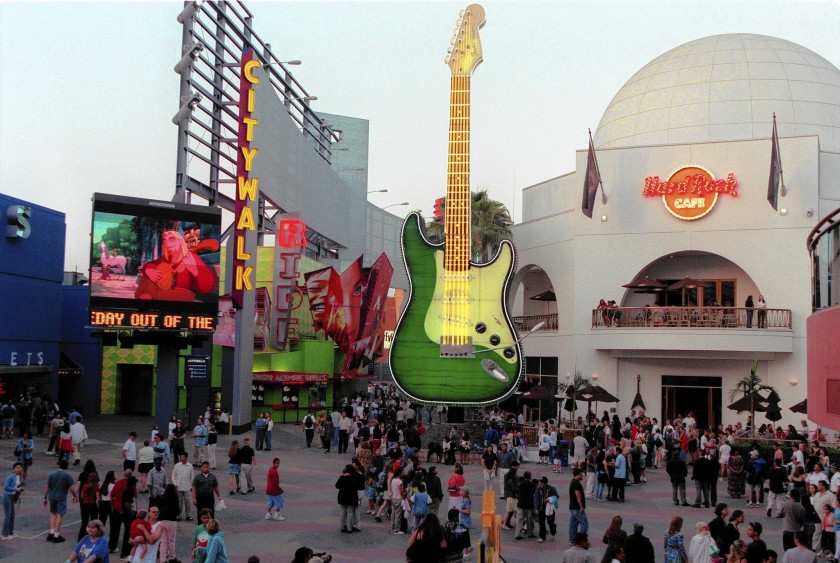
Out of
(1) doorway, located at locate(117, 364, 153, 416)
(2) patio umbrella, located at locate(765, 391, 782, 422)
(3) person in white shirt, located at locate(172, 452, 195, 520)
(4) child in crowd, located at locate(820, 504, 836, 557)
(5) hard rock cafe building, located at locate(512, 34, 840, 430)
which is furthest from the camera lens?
(1) doorway, located at locate(117, 364, 153, 416)

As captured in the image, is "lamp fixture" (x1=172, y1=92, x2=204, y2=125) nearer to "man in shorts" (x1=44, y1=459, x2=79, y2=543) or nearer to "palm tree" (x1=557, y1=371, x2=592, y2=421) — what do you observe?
"palm tree" (x1=557, y1=371, x2=592, y2=421)

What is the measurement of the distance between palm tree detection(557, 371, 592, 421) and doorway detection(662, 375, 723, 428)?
336 centimetres

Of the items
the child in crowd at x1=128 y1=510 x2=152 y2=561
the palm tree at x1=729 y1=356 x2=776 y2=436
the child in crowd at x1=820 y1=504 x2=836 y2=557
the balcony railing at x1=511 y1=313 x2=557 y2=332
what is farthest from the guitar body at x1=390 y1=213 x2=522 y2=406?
the child in crowd at x1=128 y1=510 x2=152 y2=561

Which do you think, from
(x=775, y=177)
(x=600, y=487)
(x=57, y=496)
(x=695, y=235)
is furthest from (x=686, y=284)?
(x=57, y=496)

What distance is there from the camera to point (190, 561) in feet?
46.6

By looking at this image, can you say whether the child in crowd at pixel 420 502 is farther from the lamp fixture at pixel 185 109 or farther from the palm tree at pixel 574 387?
the lamp fixture at pixel 185 109

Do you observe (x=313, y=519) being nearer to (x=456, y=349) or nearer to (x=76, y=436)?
(x=76, y=436)

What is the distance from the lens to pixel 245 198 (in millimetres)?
32875

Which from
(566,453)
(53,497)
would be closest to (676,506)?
(566,453)

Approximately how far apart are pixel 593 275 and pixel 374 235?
200 ft

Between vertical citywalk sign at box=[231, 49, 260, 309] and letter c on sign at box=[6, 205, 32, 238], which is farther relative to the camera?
letter c on sign at box=[6, 205, 32, 238]

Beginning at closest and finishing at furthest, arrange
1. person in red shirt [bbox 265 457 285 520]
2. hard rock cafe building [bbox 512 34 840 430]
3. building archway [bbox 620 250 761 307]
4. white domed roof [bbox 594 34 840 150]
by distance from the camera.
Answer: person in red shirt [bbox 265 457 285 520] → hard rock cafe building [bbox 512 34 840 430] → building archway [bbox 620 250 761 307] → white domed roof [bbox 594 34 840 150]

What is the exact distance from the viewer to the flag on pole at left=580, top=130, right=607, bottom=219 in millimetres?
37281

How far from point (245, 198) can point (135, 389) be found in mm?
14375
